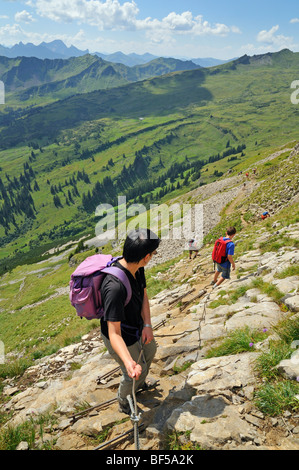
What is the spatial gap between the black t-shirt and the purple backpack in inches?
5.0

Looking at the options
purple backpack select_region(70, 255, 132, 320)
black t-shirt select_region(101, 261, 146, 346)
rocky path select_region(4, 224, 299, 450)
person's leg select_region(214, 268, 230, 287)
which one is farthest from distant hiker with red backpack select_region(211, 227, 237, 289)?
purple backpack select_region(70, 255, 132, 320)

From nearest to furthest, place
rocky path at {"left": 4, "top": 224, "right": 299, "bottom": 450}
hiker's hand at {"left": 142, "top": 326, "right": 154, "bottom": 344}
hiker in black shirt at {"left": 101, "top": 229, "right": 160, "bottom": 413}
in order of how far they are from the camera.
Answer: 1. hiker in black shirt at {"left": 101, "top": 229, "right": 160, "bottom": 413}
2. rocky path at {"left": 4, "top": 224, "right": 299, "bottom": 450}
3. hiker's hand at {"left": 142, "top": 326, "right": 154, "bottom": 344}

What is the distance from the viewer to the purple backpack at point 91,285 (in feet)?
16.7

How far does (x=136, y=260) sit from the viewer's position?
5188 mm

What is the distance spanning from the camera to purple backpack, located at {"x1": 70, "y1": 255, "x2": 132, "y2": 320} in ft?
16.7

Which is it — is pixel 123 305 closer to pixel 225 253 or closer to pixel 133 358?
pixel 133 358

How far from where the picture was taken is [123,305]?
196 inches

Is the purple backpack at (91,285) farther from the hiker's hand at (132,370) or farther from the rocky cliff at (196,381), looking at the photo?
the rocky cliff at (196,381)

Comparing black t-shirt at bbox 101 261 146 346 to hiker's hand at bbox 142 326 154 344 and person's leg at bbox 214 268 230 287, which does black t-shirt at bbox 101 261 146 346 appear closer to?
hiker's hand at bbox 142 326 154 344

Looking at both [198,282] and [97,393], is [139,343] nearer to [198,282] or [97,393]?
[97,393]

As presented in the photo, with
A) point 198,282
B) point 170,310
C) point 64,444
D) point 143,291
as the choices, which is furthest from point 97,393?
point 198,282

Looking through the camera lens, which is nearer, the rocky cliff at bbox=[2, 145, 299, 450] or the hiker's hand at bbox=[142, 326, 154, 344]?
the rocky cliff at bbox=[2, 145, 299, 450]

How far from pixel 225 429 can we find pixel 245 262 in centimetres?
1209

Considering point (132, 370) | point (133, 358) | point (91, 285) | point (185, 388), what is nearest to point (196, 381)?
point (185, 388)
